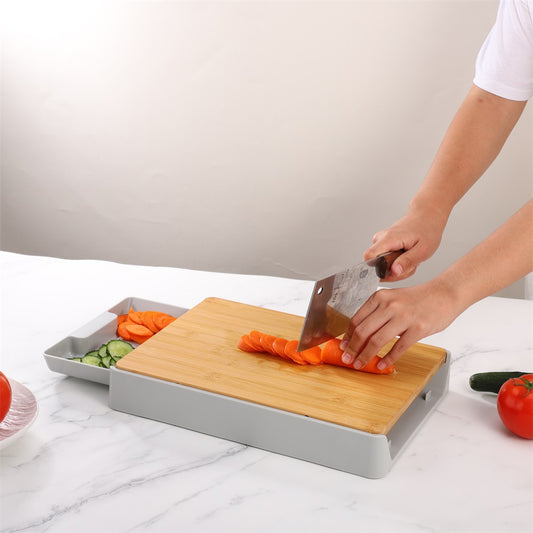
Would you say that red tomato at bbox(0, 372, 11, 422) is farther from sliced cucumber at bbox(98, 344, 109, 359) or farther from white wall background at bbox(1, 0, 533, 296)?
white wall background at bbox(1, 0, 533, 296)

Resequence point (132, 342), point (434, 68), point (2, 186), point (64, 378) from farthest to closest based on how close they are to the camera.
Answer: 1. point (2, 186)
2. point (434, 68)
3. point (132, 342)
4. point (64, 378)

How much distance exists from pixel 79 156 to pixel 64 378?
2233mm

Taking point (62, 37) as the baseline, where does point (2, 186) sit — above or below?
below

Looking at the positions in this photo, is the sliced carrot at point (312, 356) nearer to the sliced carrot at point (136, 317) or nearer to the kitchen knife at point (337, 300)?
the kitchen knife at point (337, 300)

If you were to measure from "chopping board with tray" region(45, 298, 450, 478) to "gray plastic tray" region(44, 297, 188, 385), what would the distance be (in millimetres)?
19

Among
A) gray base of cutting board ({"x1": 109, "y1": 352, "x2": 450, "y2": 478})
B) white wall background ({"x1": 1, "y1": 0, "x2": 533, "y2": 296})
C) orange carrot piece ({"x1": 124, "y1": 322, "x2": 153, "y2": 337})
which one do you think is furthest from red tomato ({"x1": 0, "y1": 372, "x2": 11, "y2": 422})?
white wall background ({"x1": 1, "y1": 0, "x2": 533, "y2": 296})

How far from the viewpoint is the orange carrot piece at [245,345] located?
1513mm

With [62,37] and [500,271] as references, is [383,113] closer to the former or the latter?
[62,37]

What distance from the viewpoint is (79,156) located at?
363cm

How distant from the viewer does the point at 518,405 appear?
1.37 metres

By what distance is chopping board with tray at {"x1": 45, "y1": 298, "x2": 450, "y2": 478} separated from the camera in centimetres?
130

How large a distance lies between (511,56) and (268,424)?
3.45 ft

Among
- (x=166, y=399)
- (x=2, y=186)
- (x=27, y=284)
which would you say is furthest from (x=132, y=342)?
(x=2, y=186)

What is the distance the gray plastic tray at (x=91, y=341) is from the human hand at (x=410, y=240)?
47 cm
